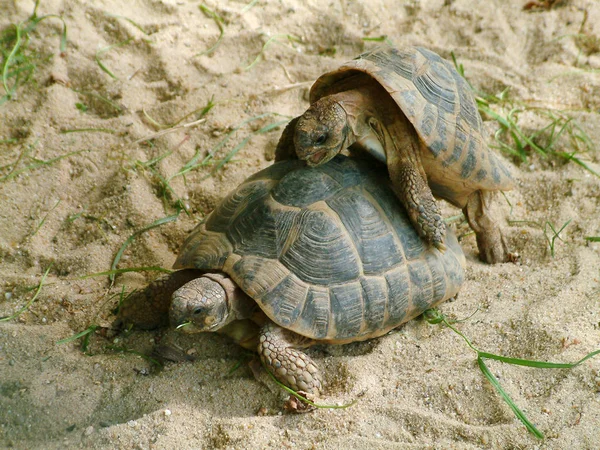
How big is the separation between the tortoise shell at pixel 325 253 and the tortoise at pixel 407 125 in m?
0.13

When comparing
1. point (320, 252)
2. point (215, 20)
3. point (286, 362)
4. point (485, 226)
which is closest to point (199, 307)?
point (286, 362)

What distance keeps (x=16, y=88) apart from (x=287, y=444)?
3268 millimetres

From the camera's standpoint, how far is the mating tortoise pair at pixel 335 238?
279 cm

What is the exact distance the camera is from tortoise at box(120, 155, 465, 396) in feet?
9.08

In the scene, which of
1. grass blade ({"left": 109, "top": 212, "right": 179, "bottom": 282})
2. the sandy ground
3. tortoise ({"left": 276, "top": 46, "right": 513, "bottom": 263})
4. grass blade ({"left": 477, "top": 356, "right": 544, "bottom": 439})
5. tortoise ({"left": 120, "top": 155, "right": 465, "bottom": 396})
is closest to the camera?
grass blade ({"left": 477, "top": 356, "right": 544, "bottom": 439})

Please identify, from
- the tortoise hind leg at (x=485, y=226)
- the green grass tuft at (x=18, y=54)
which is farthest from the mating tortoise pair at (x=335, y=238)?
the green grass tuft at (x=18, y=54)

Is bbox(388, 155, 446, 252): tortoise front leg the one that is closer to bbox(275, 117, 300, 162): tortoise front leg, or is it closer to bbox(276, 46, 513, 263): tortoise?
bbox(276, 46, 513, 263): tortoise

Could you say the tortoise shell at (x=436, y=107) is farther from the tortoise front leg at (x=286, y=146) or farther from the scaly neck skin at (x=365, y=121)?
the tortoise front leg at (x=286, y=146)

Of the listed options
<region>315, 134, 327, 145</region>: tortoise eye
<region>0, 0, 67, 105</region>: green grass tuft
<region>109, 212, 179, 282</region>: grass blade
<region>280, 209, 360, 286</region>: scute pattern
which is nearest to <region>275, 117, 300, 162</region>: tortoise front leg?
<region>315, 134, 327, 145</region>: tortoise eye

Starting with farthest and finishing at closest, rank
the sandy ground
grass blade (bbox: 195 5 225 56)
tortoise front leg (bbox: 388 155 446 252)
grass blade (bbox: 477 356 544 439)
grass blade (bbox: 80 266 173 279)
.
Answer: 1. grass blade (bbox: 195 5 225 56)
2. grass blade (bbox: 80 266 173 279)
3. tortoise front leg (bbox: 388 155 446 252)
4. the sandy ground
5. grass blade (bbox: 477 356 544 439)

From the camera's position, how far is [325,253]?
2.87 meters

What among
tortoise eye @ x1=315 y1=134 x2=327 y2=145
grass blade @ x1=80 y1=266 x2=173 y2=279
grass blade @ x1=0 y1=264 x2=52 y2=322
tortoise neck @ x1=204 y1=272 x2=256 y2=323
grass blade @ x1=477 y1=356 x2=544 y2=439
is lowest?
grass blade @ x1=0 y1=264 x2=52 y2=322

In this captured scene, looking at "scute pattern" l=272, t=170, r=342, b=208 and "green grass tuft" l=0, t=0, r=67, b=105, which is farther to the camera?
"green grass tuft" l=0, t=0, r=67, b=105

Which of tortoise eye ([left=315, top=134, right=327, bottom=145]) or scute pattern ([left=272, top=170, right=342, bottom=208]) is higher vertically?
tortoise eye ([left=315, top=134, right=327, bottom=145])
